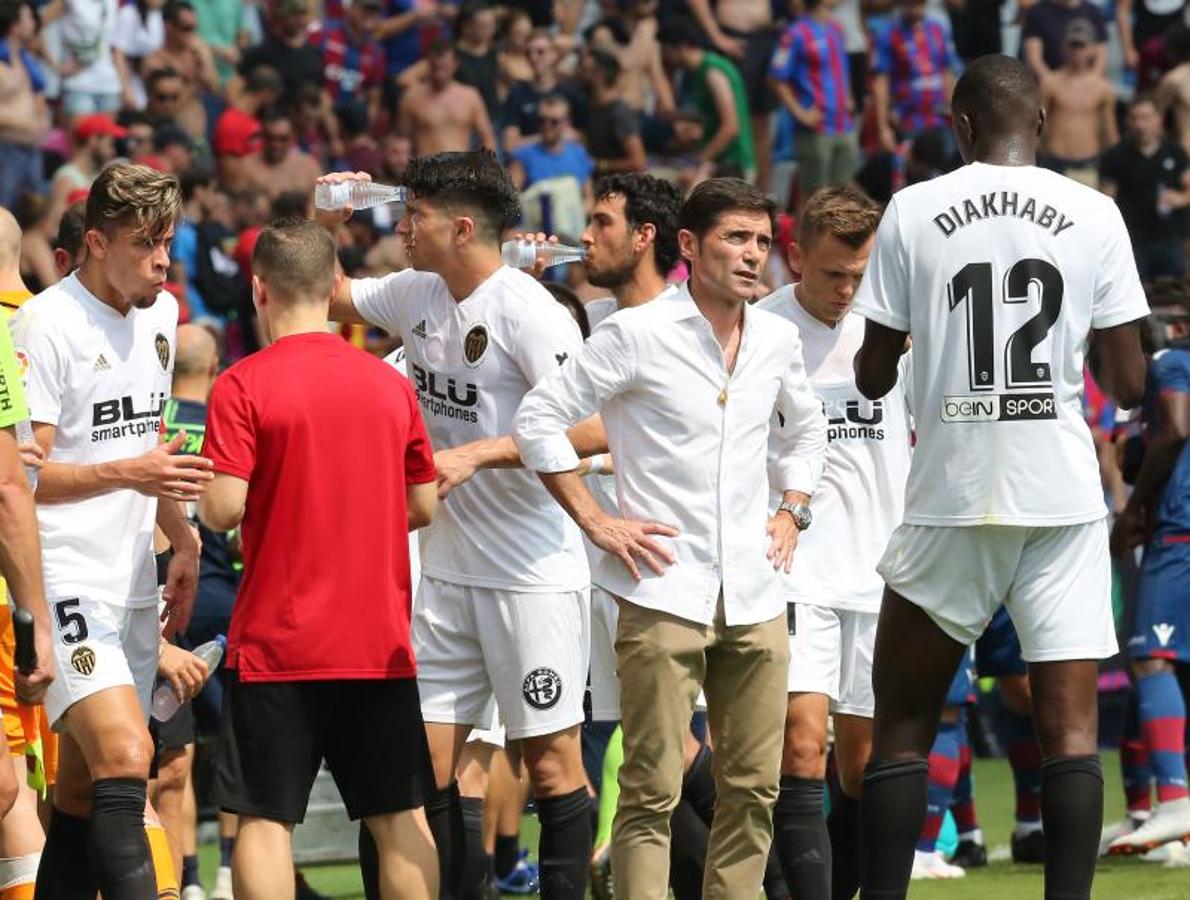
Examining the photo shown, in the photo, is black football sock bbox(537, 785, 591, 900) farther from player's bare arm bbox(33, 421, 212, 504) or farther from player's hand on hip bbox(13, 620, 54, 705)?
player's hand on hip bbox(13, 620, 54, 705)

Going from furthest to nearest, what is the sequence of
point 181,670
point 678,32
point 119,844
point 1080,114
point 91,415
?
point 678,32 → point 1080,114 → point 181,670 → point 91,415 → point 119,844

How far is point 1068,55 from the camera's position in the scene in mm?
19219

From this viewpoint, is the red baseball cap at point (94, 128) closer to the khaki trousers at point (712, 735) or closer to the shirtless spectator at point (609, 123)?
the shirtless spectator at point (609, 123)

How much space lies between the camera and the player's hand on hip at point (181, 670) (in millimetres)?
7180

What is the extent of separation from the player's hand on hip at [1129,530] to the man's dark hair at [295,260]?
478 cm

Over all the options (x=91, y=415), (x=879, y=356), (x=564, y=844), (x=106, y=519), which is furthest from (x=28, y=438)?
(x=879, y=356)

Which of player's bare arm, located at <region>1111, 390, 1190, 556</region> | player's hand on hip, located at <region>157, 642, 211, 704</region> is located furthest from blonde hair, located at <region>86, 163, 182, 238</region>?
player's bare arm, located at <region>1111, 390, 1190, 556</region>

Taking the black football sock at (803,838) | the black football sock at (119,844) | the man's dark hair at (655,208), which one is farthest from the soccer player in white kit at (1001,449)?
the black football sock at (119,844)

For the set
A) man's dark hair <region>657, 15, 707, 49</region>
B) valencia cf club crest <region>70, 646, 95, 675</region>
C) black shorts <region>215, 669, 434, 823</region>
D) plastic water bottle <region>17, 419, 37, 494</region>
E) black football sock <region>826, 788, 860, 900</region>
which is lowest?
black football sock <region>826, 788, 860, 900</region>

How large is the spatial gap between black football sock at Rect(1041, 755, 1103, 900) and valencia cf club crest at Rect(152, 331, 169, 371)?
2.92 metres

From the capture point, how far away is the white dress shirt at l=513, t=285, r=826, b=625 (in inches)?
260

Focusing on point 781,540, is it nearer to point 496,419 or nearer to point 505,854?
point 496,419

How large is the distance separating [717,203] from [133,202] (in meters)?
1.72

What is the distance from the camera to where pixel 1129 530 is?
10.2 metres
